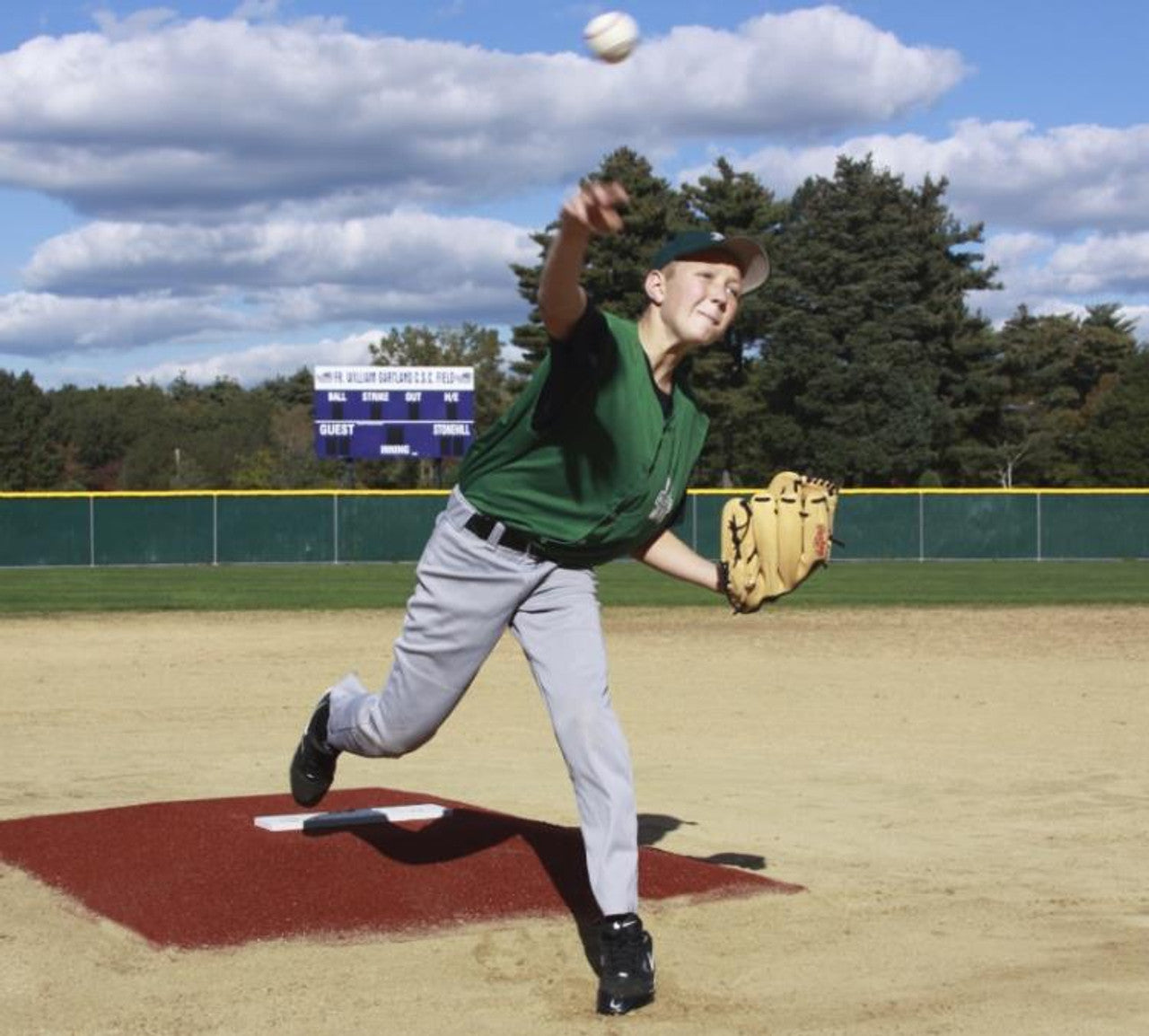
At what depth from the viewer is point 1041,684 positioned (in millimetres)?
11164

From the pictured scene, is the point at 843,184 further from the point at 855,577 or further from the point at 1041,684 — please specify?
the point at 1041,684

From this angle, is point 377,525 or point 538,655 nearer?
point 538,655

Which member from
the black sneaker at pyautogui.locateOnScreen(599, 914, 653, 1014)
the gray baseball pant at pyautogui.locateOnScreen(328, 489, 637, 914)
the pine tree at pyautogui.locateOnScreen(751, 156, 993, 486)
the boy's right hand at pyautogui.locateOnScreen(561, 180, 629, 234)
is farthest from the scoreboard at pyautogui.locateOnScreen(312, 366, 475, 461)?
the boy's right hand at pyautogui.locateOnScreen(561, 180, 629, 234)

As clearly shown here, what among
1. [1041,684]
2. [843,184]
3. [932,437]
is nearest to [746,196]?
[843,184]

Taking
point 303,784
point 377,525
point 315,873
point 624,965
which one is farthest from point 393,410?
point 624,965

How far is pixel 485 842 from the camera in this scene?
5.09m

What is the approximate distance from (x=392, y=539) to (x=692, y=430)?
1063 inches

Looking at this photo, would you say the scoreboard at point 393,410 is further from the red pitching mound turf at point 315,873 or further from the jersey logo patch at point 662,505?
the jersey logo patch at point 662,505

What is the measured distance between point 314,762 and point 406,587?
720 inches

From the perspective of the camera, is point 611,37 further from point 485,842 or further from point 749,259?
point 485,842

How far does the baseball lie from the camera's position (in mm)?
3932

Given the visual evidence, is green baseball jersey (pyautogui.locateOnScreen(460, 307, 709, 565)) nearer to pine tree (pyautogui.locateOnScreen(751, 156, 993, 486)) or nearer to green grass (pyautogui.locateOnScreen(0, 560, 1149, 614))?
green grass (pyautogui.locateOnScreen(0, 560, 1149, 614))

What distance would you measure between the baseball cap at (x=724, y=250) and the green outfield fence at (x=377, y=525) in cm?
2533

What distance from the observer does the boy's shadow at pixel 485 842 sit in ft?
15.8
